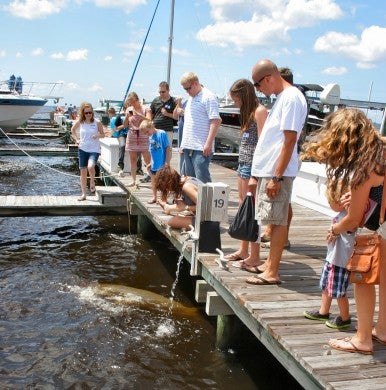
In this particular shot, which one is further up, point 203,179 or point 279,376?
point 203,179

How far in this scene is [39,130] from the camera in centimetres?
3312

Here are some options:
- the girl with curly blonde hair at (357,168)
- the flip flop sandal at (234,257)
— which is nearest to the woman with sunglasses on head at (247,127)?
the flip flop sandal at (234,257)

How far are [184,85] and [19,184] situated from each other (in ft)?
34.1

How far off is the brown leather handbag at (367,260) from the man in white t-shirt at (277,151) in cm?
95

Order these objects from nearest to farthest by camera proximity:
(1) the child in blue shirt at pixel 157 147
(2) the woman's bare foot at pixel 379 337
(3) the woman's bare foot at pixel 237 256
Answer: (2) the woman's bare foot at pixel 379 337
(3) the woman's bare foot at pixel 237 256
(1) the child in blue shirt at pixel 157 147

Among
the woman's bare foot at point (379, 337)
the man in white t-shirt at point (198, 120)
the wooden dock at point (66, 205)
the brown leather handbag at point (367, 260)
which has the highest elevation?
the man in white t-shirt at point (198, 120)

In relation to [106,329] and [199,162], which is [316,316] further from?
[199,162]

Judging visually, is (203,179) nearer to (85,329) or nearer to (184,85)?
(184,85)

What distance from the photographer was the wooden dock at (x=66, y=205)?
8.84 metres

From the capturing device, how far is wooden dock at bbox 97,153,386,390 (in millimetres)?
3020

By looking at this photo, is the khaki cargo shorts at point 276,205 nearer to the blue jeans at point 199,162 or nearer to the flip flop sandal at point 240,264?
the flip flop sandal at point 240,264

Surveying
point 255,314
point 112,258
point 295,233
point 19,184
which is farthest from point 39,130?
point 255,314

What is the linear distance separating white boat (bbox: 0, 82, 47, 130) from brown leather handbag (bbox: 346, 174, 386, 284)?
87.5 ft

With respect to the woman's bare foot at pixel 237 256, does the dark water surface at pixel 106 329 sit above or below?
below
